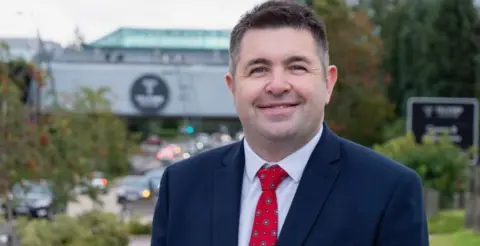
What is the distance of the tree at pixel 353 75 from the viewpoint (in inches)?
1432

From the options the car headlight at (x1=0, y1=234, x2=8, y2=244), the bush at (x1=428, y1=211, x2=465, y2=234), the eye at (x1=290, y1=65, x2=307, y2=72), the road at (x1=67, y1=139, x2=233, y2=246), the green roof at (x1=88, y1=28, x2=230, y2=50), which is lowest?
the road at (x1=67, y1=139, x2=233, y2=246)

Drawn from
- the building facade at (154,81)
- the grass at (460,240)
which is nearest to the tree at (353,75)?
the grass at (460,240)

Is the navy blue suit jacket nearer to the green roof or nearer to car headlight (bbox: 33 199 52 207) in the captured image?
car headlight (bbox: 33 199 52 207)

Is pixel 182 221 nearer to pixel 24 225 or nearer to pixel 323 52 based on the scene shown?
pixel 323 52

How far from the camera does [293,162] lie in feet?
10.8

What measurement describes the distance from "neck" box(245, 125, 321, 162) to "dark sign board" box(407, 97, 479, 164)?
19780 mm

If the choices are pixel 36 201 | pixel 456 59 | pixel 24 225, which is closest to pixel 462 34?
pixel 456 59

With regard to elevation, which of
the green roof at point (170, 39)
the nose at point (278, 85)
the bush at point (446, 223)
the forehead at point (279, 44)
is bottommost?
the bush at point (446, 223)

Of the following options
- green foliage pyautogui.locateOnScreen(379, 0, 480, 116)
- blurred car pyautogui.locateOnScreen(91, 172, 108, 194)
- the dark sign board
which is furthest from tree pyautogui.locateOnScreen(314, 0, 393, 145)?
blurred car pyautogui.locateOnScreen(91, 172, 108, 194)

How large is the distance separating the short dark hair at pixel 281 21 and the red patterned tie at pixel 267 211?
0.37m

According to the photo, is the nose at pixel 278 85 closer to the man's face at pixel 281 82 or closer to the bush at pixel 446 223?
the man's face at pixel 281 82

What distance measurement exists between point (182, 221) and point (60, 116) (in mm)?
16769

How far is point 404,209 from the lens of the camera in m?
3.17

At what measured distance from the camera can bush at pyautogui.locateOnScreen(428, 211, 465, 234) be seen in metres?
18.7
